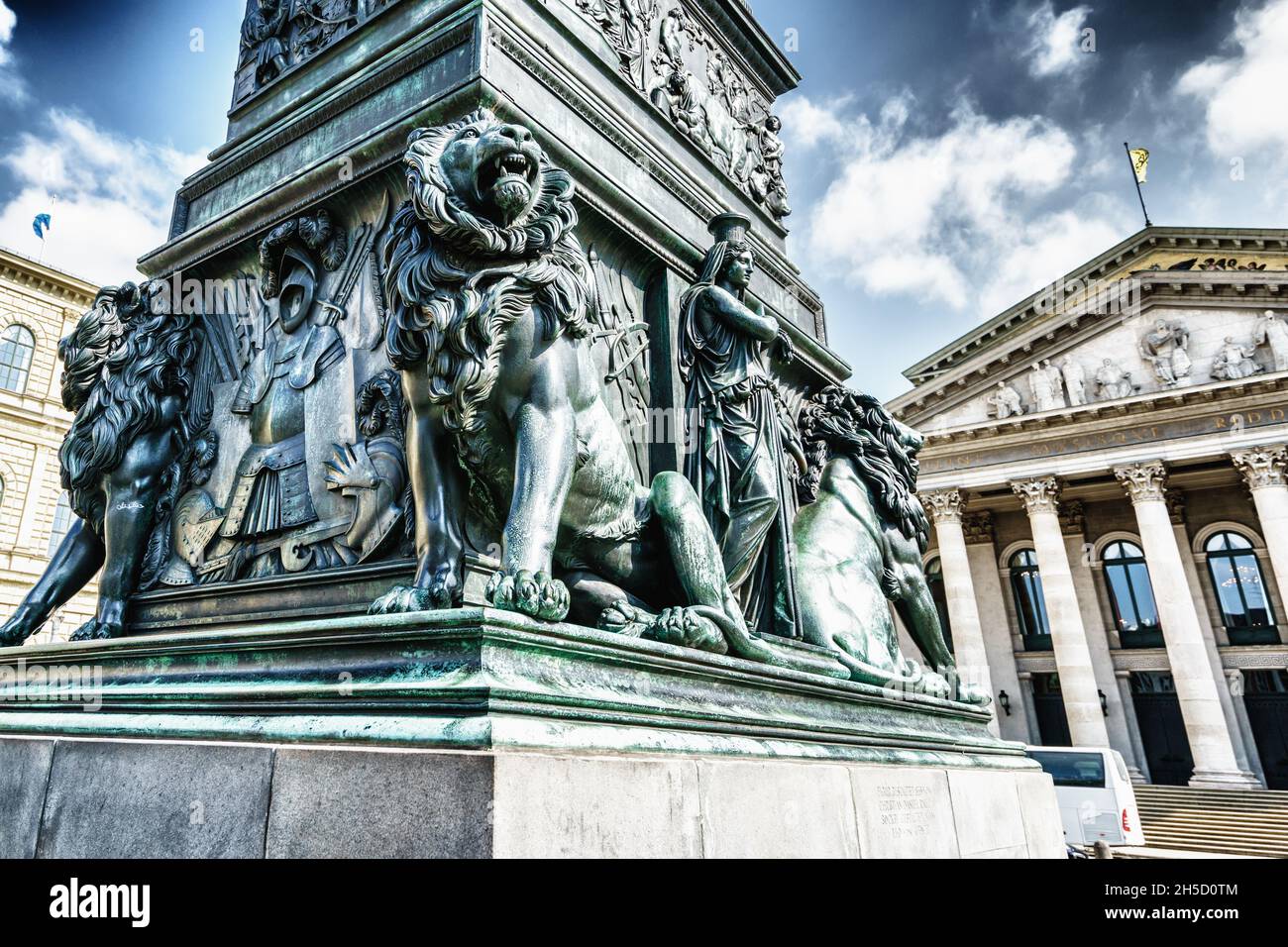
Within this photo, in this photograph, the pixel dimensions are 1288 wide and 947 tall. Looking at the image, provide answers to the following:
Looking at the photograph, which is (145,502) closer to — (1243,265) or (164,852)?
(164,852)

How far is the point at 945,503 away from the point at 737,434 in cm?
3588

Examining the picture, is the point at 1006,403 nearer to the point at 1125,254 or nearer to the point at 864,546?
the point at 1125,254

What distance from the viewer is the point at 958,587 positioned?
118 feet

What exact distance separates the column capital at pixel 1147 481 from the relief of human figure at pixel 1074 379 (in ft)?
12.4

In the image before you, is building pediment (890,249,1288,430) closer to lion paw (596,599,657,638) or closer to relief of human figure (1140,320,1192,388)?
relief of human figure (1140,320,1192,388)

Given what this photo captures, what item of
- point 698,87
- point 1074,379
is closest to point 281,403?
point 698,87

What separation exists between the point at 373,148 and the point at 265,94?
1862mm

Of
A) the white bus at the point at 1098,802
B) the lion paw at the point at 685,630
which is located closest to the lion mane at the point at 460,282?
the lion paw at the point at 685,630

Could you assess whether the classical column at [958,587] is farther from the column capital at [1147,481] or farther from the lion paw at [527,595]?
the lion paw at [527,595]

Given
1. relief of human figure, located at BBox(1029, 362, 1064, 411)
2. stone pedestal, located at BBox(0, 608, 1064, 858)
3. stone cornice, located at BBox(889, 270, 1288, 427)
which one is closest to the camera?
stone pedestal, located at BBox(0, 608, 1064, 858)

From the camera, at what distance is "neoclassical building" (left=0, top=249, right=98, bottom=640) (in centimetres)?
2892

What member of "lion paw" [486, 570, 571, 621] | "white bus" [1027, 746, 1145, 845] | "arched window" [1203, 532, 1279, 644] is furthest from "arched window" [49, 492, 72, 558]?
"arched window" [1203, 532, 1279, 644]

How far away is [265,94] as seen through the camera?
493 cm

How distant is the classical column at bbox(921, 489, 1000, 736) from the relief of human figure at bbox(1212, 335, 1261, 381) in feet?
37.5
